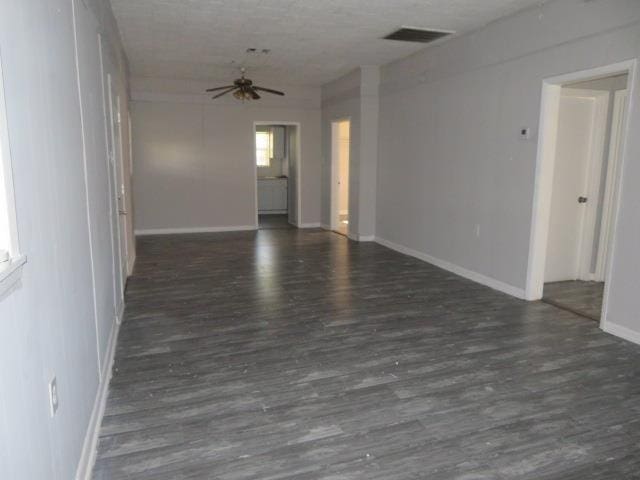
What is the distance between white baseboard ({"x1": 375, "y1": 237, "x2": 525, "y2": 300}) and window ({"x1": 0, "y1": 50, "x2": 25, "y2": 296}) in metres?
4.47

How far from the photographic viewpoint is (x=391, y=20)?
16.0 feet

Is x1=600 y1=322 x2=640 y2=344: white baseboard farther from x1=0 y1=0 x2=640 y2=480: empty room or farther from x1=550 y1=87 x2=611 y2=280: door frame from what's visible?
x1=550 y1=87 x2=611 y2=280: door frame

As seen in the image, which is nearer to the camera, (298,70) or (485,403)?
(485,403)

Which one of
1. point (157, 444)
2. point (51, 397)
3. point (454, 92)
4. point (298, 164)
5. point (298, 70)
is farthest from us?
point (298, 164)

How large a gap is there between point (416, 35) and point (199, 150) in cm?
484

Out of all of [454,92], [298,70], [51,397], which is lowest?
[51,397]

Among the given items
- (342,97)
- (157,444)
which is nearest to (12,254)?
(157,444)

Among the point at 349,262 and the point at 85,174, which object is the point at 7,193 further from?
the point at 349,262

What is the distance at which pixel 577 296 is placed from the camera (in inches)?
190

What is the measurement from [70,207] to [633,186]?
377 centimetres

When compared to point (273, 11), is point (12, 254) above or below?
below

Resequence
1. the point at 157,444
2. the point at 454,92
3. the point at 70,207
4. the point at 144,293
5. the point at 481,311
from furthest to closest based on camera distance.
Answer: the point at 454,92 → the point at 144,293 → the point at 481,311 → the point at 157,444 → the point at 70,207

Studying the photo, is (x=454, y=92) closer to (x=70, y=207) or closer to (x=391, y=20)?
(x=391, y=20)

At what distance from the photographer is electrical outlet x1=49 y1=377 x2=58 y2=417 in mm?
1623
